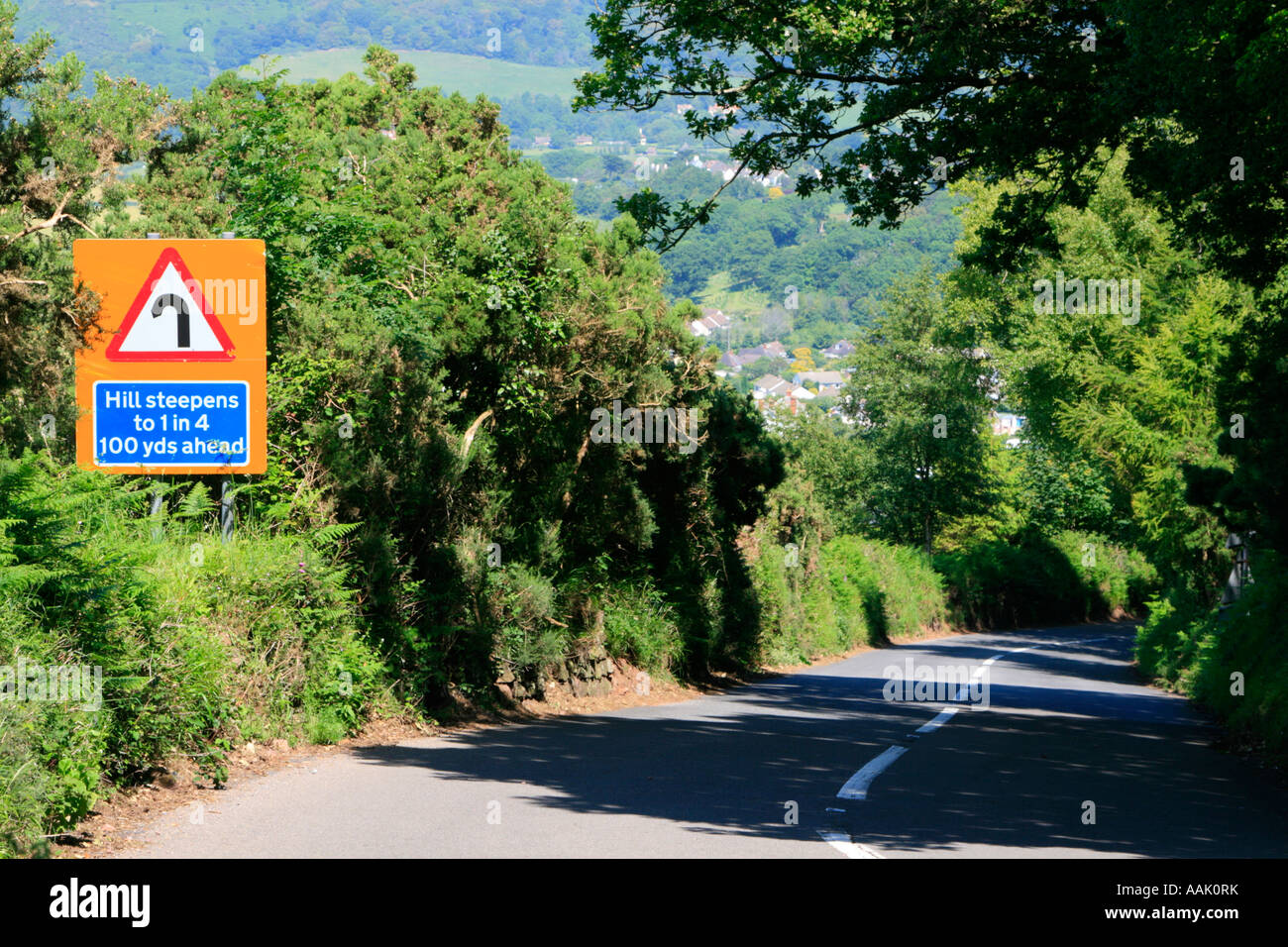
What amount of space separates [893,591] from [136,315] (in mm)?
39920

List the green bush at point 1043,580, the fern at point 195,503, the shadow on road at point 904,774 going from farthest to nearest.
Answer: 1. the green bush at point 1043,580
2. the fern at point 195,503
3. the shadow on road at point 904,774

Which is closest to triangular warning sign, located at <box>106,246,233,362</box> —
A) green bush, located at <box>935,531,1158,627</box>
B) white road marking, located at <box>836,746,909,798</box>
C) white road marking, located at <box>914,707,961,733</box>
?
white road marking, located at <box>836,746,909,798</box>

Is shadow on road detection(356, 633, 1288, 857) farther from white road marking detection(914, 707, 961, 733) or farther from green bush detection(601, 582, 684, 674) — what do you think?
green bush detection(601, 582, 684, 674)

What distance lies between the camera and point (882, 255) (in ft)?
652

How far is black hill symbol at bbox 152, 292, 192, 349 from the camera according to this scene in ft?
42.2

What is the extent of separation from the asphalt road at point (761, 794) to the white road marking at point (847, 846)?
0.02 metres

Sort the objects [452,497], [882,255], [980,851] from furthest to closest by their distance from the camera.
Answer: [882,255] → [452,497] → [980,851]

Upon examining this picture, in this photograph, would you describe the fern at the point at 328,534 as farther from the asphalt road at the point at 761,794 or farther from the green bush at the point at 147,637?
the asphalt road at the point at 761,794

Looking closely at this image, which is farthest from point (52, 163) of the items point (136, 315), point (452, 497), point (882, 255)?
point (882, 255)

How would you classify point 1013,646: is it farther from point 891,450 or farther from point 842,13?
point 842,13

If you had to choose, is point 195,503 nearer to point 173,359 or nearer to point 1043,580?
point 173,359

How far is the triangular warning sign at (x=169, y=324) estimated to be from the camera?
42.0ft

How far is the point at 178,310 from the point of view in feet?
42.4

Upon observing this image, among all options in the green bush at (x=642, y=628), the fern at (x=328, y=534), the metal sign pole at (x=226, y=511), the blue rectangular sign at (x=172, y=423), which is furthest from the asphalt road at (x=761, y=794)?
the blue rectangular sign at (x=172, y=423)
